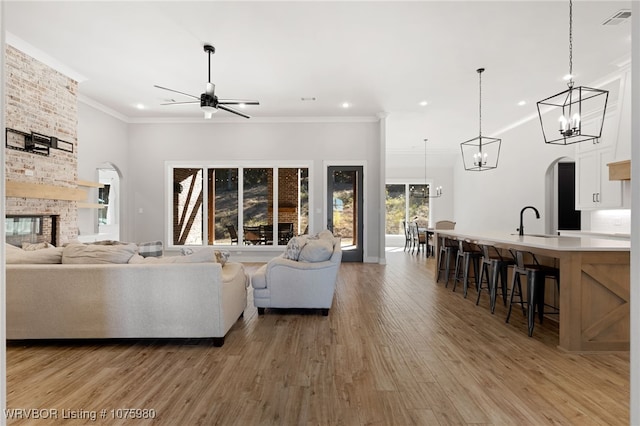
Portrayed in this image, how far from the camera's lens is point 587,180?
557cm

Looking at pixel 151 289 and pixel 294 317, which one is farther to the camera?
pixel 294 317

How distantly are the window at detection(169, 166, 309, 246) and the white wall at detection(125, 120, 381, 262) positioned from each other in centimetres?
29

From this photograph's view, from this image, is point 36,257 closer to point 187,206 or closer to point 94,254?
point 94,254

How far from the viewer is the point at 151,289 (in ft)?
9.00

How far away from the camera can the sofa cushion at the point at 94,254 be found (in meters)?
2.84

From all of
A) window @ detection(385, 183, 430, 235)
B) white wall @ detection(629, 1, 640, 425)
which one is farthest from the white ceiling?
window @ detection(385, 183, 430, 235)

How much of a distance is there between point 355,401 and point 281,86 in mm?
5160

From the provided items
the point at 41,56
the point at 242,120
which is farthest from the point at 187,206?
the point at 41,56

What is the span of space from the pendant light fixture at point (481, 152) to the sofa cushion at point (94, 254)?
4.72 m

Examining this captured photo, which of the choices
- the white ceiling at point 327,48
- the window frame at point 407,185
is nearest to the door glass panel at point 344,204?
the white ceiling at point 327,48

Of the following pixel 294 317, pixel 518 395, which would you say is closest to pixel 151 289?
pixel 294 317

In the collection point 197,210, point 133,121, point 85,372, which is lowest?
point 85,372

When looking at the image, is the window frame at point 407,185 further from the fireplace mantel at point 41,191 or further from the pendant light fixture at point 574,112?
the fireplace mantel at point 41,191

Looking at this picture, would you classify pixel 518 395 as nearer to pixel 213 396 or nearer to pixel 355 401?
pixel 355 401
